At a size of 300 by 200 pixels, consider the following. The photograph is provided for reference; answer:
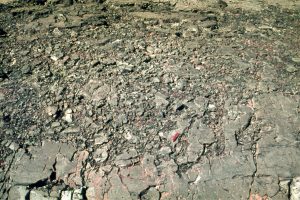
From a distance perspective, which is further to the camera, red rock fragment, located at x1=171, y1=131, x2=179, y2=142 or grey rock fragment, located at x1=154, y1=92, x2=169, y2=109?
grey rock fragment, located at x1=154, y1=92, x2=169, y2=109

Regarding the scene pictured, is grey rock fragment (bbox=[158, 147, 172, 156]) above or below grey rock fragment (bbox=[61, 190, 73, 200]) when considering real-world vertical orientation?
above

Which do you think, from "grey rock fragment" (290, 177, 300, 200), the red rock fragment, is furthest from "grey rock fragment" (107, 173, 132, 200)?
"grey rock fragment" (290, 177, 300, 200)

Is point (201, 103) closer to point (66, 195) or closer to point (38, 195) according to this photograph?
point (66, 195)

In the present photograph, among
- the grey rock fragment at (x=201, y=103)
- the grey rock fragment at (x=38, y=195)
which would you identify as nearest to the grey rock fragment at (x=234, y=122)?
the grey rock fragment at (x=201, y=103)

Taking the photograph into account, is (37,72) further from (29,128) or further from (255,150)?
(255,150)

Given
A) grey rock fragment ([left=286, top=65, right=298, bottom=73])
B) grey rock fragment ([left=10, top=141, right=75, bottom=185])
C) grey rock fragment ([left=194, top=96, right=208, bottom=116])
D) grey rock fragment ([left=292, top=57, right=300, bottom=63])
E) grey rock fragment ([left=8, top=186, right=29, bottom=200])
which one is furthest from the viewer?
grey rock fragment ([left=292, top=57, right=300, bottom=63])

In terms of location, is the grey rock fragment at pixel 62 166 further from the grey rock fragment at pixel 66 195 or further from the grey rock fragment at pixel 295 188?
the grey rock fragment at pixel 295 188

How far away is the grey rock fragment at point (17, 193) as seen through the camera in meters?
2.02

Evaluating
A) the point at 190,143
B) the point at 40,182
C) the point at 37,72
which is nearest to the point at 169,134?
the point at 190,143

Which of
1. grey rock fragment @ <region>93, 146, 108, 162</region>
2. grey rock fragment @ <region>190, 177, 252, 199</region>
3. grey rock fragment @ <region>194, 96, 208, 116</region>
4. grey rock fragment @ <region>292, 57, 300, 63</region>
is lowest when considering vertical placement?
grey rock fragment @ <region>190, 177, 252, 199</region>

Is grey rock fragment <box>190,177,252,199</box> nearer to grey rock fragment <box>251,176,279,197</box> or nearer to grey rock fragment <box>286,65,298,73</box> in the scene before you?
grey rock fragment <box>251,176,279,197</box>

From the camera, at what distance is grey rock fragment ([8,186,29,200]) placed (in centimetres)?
202

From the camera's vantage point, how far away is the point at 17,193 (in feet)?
6.70

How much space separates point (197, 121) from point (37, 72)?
1521mm
